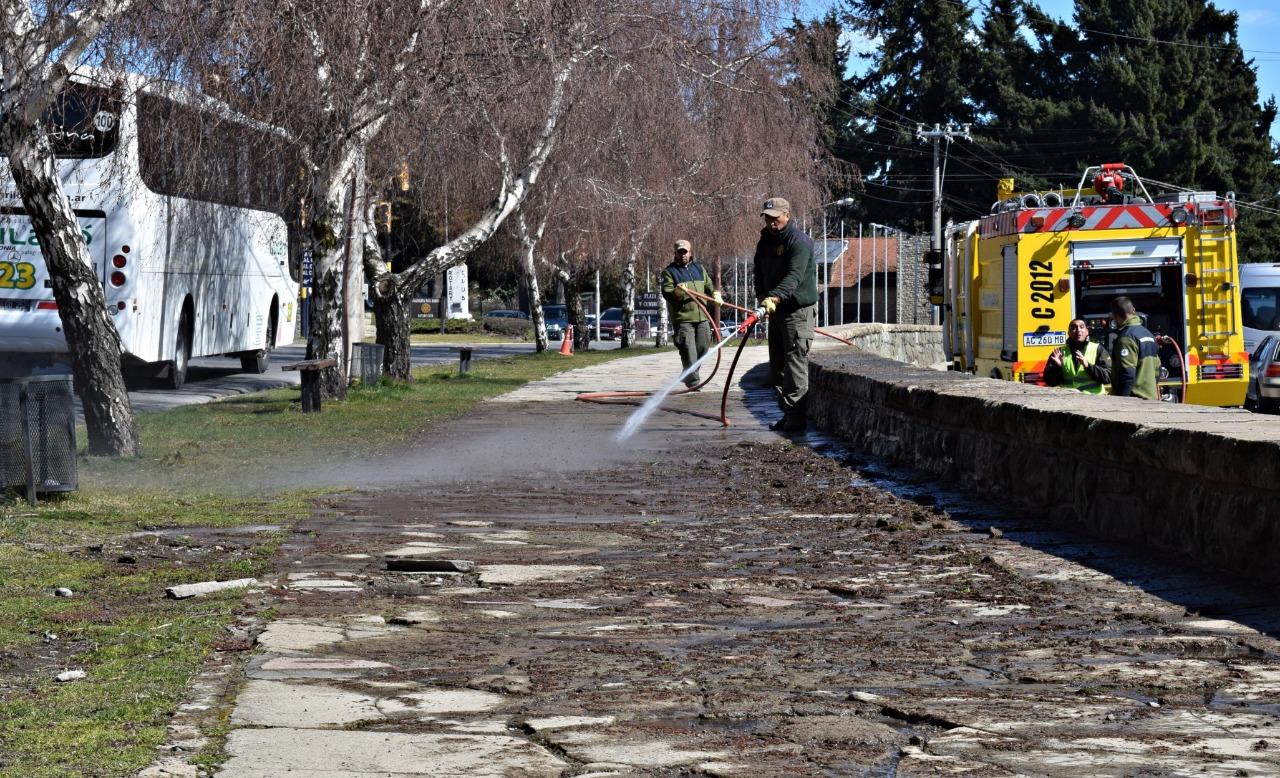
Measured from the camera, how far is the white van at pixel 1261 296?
2922 centimetres

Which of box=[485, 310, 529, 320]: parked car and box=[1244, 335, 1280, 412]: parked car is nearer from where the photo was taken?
box=[1244, 335, 1280, 412]: parked car

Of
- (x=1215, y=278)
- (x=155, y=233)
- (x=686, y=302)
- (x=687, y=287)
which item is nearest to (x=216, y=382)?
(x=155, y=233)

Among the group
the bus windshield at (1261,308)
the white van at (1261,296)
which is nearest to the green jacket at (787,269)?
the white van at (1261,296)

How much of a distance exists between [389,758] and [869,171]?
77470mm

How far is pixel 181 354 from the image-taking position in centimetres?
2586

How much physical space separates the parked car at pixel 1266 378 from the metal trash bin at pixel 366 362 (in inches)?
478

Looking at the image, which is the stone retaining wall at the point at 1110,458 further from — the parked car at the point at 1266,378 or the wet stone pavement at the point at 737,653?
the parked car at the point at 1266,378

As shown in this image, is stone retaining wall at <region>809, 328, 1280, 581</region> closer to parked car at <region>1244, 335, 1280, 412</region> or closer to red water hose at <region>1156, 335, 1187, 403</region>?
red water hose at <region>1156, 335, 1187, 403</region>

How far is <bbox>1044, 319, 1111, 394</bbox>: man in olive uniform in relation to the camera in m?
15.5

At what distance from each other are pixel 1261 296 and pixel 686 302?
12.3 meters

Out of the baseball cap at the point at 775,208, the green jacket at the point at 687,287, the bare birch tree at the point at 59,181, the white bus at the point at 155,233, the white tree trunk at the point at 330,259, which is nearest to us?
the bare birch tree at the point at 59,181

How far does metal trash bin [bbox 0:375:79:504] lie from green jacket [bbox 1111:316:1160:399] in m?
8.71

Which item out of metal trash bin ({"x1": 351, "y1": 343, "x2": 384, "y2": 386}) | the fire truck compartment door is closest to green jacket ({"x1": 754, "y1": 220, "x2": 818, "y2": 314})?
the fire truck compartment door

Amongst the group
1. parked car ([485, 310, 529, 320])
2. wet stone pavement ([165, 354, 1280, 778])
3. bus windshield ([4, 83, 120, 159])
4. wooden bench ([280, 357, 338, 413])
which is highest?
bus windshield ([4, 83, 120, 159])
